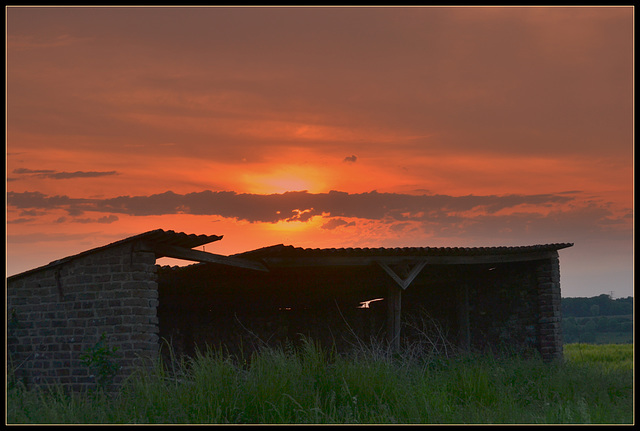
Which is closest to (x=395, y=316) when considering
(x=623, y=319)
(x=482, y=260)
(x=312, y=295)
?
(x=482, y=260)

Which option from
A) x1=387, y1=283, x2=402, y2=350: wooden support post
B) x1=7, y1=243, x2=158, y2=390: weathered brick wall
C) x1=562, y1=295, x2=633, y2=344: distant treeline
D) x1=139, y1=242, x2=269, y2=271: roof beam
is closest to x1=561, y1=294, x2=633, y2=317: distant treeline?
x1=562, y1=295, x2=633, y2=344: distant treeline

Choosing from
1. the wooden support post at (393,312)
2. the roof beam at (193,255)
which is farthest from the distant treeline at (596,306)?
the roof beam at (193,255)

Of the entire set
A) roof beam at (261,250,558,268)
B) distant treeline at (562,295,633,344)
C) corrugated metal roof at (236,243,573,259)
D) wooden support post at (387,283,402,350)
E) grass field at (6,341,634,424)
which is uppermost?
corrugated metal roof at (236,243,573,259)

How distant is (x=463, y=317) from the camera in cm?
1494

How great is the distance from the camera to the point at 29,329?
10.2m

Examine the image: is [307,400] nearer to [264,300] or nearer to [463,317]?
[264,300]

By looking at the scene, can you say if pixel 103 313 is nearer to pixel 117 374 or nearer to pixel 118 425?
pixel 117 374

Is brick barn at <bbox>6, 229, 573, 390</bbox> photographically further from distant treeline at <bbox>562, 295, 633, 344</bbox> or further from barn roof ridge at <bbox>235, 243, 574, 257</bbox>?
distant treeline at <bbox>562, 295, 633, 344</bbox>

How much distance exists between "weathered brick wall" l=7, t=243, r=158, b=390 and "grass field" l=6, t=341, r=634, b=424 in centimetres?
62

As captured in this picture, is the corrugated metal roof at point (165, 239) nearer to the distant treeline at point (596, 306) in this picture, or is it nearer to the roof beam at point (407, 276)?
the roof beam at point (407, 276)

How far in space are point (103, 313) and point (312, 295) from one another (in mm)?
6487

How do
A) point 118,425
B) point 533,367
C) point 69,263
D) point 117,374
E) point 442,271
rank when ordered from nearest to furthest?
point 118,425 → point 117,374 → point 69,263 → point 533,367 → point 442,271

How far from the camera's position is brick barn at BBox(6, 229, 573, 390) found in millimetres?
9430

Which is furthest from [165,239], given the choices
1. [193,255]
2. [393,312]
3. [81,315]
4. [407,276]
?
[393,312]
